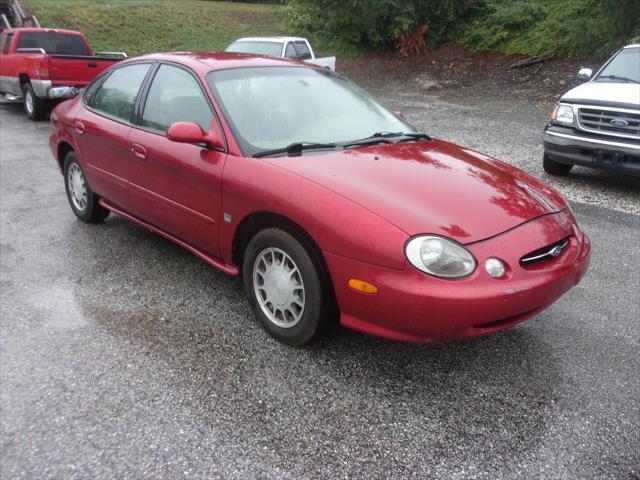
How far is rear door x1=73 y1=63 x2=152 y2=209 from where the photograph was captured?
4422 millimetres

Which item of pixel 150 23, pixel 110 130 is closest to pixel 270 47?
pixel 110 130

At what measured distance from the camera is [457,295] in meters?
2.62

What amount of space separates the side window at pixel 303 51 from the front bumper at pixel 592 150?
26.0 ft

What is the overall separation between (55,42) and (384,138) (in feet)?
39.8

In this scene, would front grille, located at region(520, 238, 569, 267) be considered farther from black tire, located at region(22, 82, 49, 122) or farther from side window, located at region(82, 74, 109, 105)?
black tire, located at region(22, 82, 49, 122)

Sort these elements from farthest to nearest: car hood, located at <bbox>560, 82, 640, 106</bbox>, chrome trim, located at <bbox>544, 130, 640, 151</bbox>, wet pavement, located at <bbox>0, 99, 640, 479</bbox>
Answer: car hood, located at <bbox>560, 82, 640, 106</bbox> < chrome trim, located at <bbox>544, 130, 640, 151</bbox> < wet pavement, located at <bbox>0, 99, 640, 479</bbox>

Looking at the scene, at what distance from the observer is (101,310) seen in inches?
147

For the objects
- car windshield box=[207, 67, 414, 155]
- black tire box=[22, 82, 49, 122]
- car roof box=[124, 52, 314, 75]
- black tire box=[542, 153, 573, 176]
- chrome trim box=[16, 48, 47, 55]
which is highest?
car roof box=[124, 52, 314, 75]

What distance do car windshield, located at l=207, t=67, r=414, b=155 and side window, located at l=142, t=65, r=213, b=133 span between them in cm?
16

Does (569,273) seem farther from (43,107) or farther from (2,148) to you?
(43,107)

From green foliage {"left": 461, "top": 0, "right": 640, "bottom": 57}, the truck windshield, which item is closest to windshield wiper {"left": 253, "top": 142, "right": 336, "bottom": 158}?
the truck windshield

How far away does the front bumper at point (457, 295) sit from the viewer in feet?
8.68

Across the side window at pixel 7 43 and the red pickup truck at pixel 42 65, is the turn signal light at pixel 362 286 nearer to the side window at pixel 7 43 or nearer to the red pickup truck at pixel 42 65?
the red pickup truck at pixel 42 65

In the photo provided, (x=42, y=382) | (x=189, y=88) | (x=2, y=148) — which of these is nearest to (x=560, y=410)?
(x=42, y=382)
